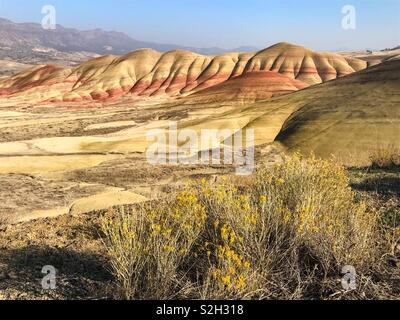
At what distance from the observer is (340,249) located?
562 centimetres

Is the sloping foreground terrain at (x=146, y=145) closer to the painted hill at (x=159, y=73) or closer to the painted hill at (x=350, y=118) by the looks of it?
the painted hill at (x=350, y=118)

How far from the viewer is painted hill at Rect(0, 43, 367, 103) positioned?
83375mm

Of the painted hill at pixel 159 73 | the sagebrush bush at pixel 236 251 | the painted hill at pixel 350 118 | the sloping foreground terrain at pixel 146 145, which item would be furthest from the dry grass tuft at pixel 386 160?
the painted hill at pixel 159 73

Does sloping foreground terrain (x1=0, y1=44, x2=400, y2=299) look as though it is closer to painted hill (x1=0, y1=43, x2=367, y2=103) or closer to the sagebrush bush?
the sagebrush bush

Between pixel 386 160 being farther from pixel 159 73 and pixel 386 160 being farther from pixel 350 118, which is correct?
pixel 159 73

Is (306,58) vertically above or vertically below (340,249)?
above

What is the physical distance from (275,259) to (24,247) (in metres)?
4.33

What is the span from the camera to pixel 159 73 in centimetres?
9350

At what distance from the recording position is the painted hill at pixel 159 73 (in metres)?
83.4

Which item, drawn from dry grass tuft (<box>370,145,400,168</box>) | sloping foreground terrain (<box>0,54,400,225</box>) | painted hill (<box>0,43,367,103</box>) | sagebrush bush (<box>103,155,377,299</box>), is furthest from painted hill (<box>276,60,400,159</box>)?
painted hill (<box>0,43,367,103</box>)

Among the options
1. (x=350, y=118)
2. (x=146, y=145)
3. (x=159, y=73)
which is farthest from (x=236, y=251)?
(x=159, y=73)

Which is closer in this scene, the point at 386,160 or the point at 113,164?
the point at 386,160

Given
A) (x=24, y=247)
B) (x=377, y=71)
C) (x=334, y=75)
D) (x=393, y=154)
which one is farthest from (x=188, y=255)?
(x=334, y=75)
